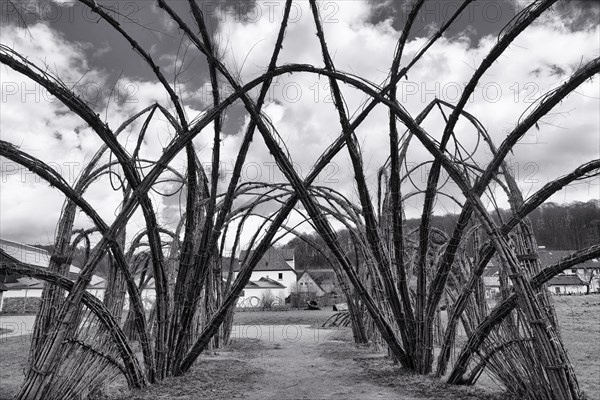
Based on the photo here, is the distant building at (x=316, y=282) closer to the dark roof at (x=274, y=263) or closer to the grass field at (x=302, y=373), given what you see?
the dark roof at (x=274, y=263)

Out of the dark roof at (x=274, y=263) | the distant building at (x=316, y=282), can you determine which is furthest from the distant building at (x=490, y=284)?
the dark roof at (x=274, y=263)

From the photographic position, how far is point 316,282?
53.5 metres

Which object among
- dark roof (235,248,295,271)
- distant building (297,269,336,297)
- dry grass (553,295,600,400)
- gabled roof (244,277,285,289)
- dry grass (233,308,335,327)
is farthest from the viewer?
dark roof (235,248,295,271)

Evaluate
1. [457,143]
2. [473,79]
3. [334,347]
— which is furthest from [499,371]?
[334,347]

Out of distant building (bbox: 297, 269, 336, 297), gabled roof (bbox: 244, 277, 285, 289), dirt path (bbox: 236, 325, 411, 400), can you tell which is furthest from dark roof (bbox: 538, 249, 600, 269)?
gabled roof (bbox: 244, 277, 285, 289)

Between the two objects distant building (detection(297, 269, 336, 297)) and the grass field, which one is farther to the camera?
distant building (detection(297, 269, 336, 297))

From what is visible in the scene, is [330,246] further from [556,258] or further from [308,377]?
[556,258]

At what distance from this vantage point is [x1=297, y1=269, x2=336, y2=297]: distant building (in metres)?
50.3

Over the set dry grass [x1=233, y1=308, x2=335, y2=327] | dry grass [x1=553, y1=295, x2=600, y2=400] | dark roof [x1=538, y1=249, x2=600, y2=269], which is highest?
dark roof [x1=538, y1=249, x2=600, y2=269]

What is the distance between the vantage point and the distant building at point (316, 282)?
165ft

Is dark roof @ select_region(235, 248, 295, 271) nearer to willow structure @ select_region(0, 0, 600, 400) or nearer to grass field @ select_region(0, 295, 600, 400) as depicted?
grass field @ select_region(0, 295, 600, 400)

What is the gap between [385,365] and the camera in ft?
23.1

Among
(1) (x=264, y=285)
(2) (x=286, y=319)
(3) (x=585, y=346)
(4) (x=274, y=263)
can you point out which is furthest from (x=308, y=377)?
(4) (x=274, y=263)

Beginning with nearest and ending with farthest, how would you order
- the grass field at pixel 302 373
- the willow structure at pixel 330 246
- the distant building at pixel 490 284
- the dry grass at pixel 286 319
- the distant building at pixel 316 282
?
the willow structure at pixel 330 246, the grass field at pixel 302 373, the distant building at pixel 490 284, the dry grass at pixel 286 319, the distant building at pixel 316 282
